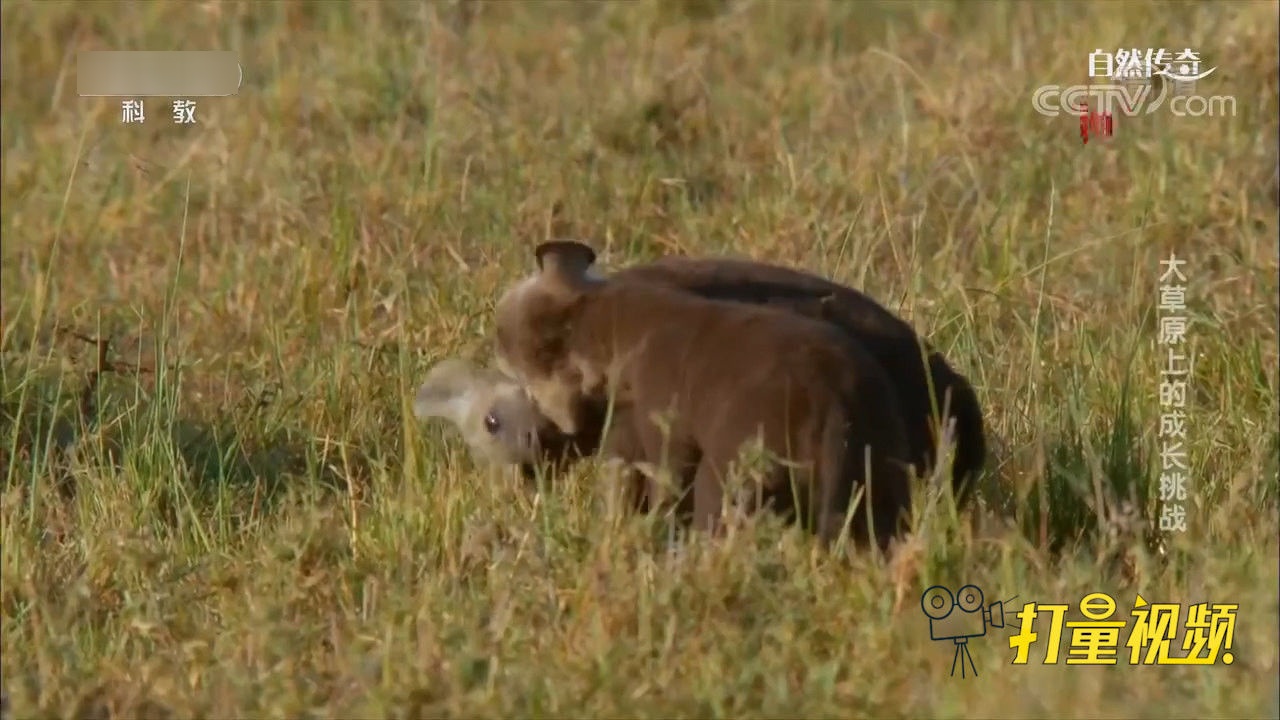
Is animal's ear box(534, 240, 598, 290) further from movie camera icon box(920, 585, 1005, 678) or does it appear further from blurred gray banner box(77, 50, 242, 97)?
blurred gray banner box(77, 50, 242, 97)

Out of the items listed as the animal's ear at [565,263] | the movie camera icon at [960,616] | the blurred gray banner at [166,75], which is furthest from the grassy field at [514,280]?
the animal's ear at [565,263]

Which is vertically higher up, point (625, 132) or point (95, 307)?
point (625, 132)

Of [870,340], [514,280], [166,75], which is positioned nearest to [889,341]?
[870,340]

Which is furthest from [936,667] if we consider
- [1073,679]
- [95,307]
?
[95,307]

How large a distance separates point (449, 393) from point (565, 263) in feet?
1.58

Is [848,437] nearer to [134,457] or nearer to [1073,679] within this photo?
[1073,679]

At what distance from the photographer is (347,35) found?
765 centimetres

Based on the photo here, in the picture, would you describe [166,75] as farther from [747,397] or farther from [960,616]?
[960,616]

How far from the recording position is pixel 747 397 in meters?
3.58

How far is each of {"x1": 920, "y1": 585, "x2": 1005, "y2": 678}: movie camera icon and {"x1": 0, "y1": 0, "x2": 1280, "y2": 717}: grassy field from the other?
0.09 ft

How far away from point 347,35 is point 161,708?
4.45 m

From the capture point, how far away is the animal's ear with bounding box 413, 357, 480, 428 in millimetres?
4309
